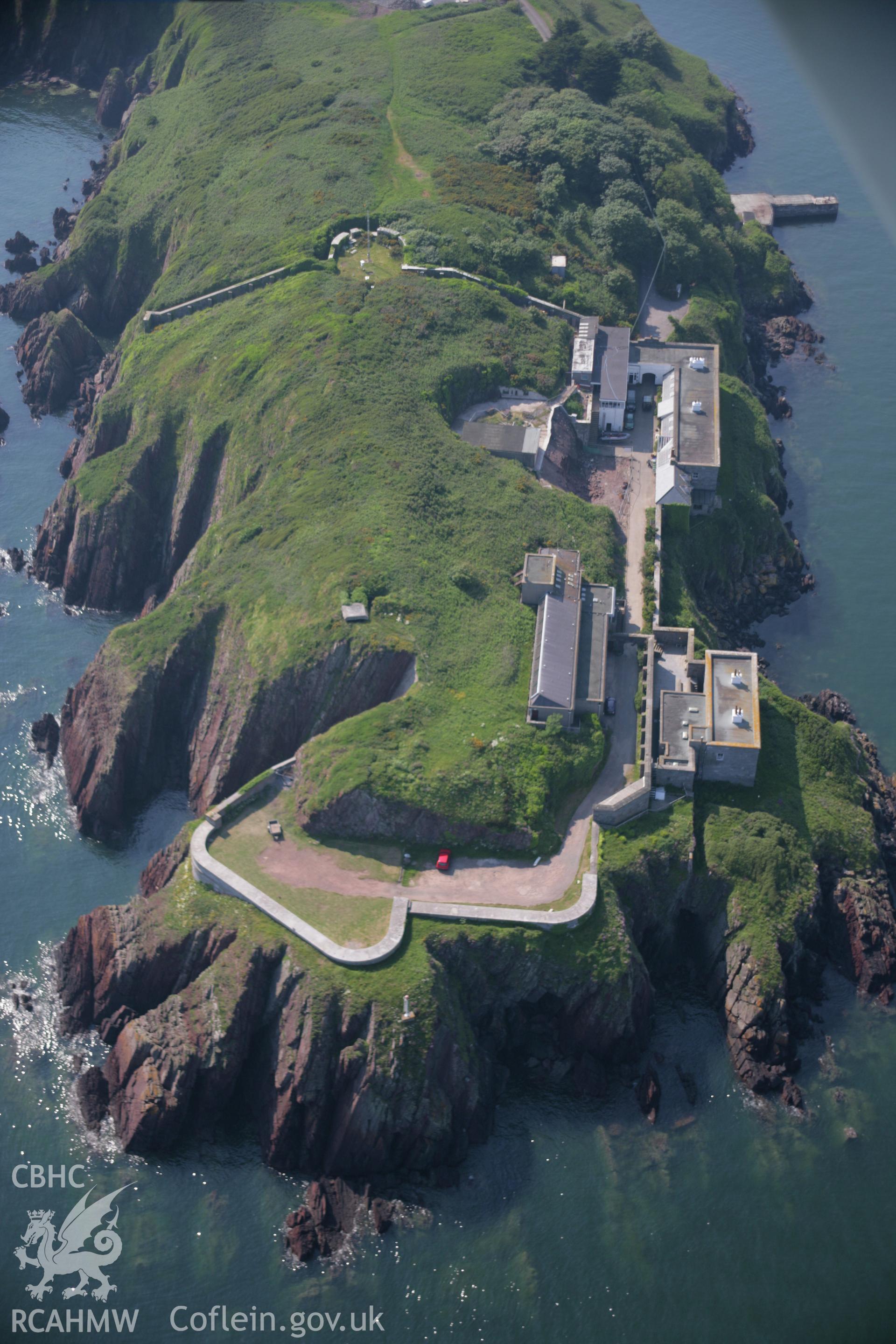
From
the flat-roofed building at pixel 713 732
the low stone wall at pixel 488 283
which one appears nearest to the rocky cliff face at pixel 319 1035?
the flat-roofed building at pixel 713 732

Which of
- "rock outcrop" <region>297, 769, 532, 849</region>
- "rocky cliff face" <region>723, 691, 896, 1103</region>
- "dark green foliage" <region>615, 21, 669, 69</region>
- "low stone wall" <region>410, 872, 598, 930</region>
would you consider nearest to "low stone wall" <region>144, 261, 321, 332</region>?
"rock outcrop" <region>297, 769, 532, 849</region>

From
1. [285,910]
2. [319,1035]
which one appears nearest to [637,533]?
[285,910]

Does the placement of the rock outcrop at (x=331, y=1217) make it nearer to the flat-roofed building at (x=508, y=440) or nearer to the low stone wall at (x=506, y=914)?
the low stone wall at (x=506, y=914)

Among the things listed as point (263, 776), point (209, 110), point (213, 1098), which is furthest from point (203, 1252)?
point (209, 110)

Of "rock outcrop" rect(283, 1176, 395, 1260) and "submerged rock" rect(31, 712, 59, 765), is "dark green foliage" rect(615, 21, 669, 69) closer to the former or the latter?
"submerged rock" rect(31, 712, 59, 765)

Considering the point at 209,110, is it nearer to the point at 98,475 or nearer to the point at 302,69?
the point at 302,69

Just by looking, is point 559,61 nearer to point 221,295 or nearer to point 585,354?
point 221,295
